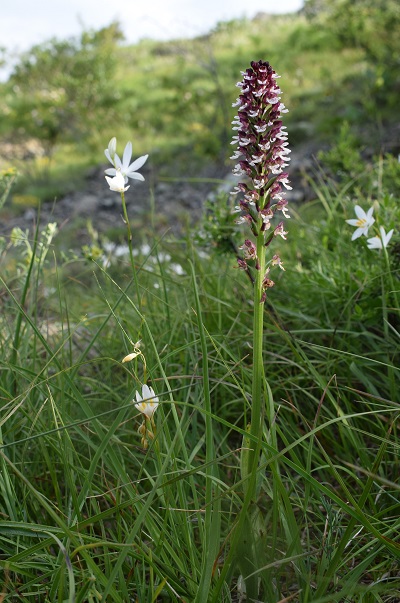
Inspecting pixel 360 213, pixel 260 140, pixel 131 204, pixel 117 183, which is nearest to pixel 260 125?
pixel 260 140

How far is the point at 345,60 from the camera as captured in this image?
13461mm

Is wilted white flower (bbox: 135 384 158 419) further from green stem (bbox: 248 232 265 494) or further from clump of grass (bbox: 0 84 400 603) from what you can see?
green stem (bbox: 248 232 265 494)

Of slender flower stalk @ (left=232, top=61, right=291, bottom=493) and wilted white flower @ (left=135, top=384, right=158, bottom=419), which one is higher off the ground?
slender flower stalk @ (left=232, top=61, right=291, bottom=493)

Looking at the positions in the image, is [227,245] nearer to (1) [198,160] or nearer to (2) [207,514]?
(2) [207,514]

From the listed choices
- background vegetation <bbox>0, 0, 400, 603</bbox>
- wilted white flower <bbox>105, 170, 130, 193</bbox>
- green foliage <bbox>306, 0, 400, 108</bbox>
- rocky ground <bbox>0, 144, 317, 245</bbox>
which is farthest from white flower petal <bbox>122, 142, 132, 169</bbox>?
green foliage <bbox>306, 0, 400, 108</bbox>

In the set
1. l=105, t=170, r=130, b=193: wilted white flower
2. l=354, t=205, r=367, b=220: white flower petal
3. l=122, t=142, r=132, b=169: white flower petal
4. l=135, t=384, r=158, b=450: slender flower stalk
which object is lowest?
l=135, t=384, r=158, b=450: slender flower stalk

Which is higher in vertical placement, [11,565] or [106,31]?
[106,31]

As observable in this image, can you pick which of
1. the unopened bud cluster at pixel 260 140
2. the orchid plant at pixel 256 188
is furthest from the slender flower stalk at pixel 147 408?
the unopened bud cluster at pixel 260 140

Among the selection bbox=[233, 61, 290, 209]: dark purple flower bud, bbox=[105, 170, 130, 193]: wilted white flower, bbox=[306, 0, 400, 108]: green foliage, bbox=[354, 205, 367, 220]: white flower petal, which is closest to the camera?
bbox=[233, 61, 290, 209]: dark purple flower bud

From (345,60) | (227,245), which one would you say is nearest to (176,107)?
(345,60)

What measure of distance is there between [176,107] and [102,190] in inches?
128

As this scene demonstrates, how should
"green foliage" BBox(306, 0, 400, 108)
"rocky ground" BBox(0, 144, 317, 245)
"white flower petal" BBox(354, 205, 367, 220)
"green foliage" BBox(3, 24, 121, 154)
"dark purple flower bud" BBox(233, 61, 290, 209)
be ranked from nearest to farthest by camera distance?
1. "dark purple flower bud" BBox(233, 61, 290, 209)
2. "white flower petal" BBox(354, 205, 367, 220)
3. "rocky ground" BBox(0, 144, 317, 245)
4. "green foliage" BBox(306, 0, 400, 108)
5. "green foliage" BBox(3, 24, 121, 154)

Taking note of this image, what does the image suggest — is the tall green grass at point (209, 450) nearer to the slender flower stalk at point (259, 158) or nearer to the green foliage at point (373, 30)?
the slender flower stalk at point (259, 158)

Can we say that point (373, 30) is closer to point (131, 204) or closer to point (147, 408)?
point (131, 204)
